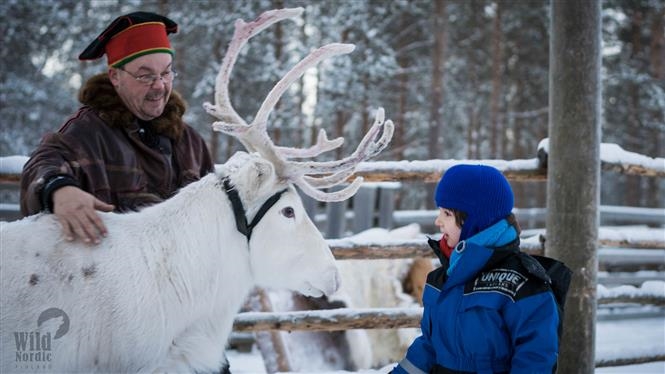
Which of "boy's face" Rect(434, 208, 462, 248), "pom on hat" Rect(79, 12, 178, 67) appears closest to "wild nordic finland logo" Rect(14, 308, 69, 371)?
"pom on hat" Rect(79, 12, 178, 67)

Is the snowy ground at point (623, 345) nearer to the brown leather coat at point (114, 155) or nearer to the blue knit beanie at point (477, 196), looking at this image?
the blue knit beanie at point (477, 196)

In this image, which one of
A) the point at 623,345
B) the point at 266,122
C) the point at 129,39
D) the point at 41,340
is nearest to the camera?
the point at 41,340

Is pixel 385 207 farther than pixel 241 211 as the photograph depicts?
Yes

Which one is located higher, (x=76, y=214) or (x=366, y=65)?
(x=366, y=65)

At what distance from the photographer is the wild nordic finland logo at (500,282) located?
1946mm

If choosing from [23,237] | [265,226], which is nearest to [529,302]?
Answer: [265,226]

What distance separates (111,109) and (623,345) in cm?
573

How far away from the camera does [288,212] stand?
2.29 metres

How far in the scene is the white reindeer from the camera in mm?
1815

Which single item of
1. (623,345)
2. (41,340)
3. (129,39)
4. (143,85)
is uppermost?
(129,39)

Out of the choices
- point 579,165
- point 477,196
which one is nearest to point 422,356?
point 477,196

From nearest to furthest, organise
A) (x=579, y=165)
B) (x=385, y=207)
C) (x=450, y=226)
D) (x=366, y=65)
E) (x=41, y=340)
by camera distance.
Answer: (x=41, y=340) < (x=450, y=226) < (x=579, y=165) < (x=385, y=207) < (x=366, y=65)

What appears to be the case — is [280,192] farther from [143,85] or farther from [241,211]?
[143,85]

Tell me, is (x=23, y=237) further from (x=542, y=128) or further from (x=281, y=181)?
(x=542, y=128)
